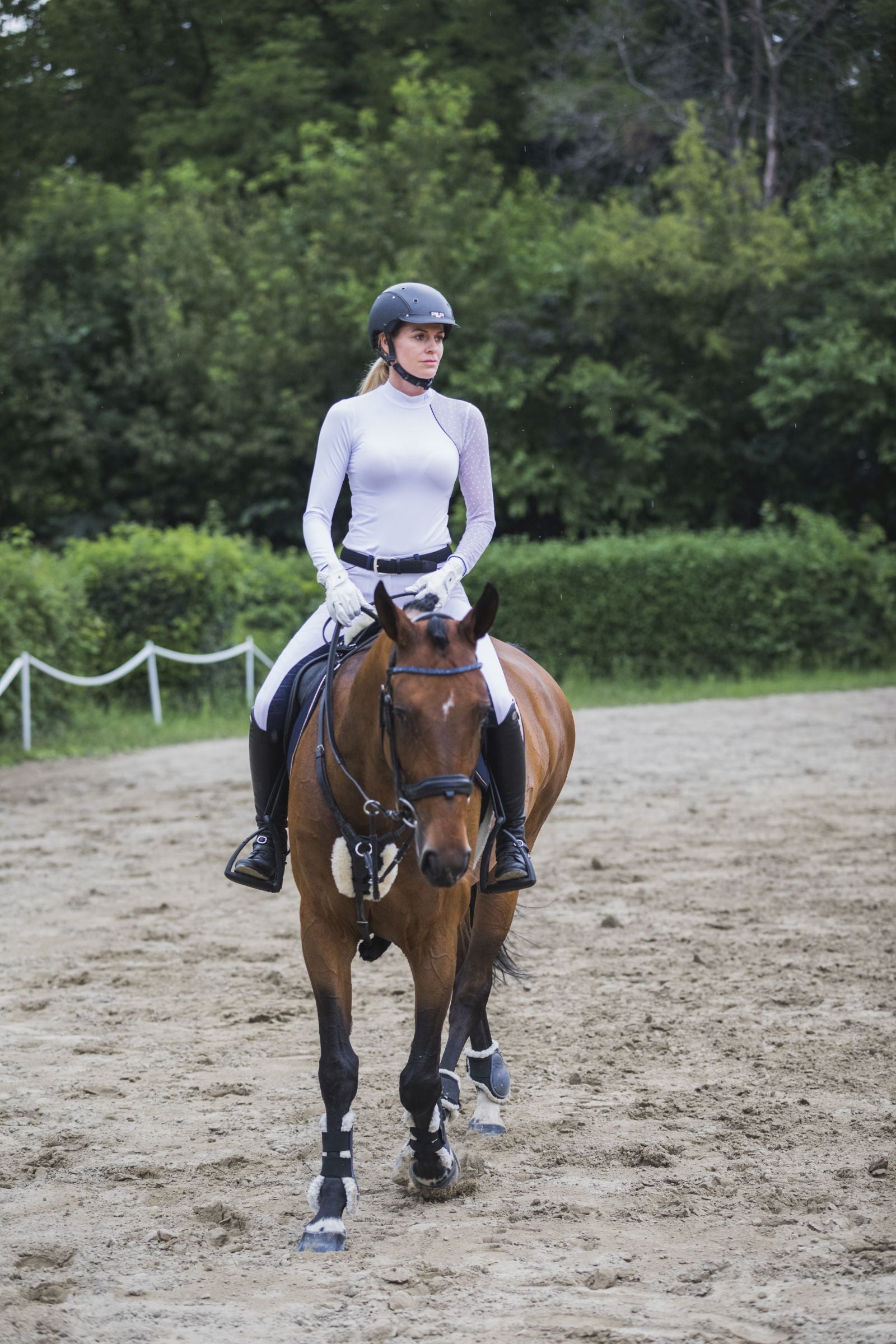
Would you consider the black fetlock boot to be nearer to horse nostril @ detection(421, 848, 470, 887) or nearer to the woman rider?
the woman rider

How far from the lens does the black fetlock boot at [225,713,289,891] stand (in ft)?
15.4

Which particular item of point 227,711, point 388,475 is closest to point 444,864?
point 388,475

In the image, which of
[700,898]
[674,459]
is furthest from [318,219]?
[700,898]

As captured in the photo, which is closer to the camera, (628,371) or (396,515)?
(396,515)

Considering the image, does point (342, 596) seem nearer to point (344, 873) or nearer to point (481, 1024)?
point (344, 873)

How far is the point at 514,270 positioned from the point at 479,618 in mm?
24725

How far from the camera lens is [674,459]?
26.6 meters

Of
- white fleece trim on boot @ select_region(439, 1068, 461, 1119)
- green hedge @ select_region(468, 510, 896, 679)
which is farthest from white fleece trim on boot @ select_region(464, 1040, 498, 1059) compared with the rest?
green hedge @ select_region(468, 510, 896, 679)

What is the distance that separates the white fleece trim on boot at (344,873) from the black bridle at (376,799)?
1 cm

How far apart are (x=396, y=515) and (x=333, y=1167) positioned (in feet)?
6.81

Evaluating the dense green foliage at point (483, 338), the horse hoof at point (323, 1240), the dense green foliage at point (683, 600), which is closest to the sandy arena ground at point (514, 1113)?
the horse hoof at point (323, 1240)

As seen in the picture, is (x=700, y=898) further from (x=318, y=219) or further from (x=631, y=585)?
(x=318, y=219)

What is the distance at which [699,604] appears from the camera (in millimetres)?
21766

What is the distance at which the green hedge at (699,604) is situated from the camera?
21.6 m
